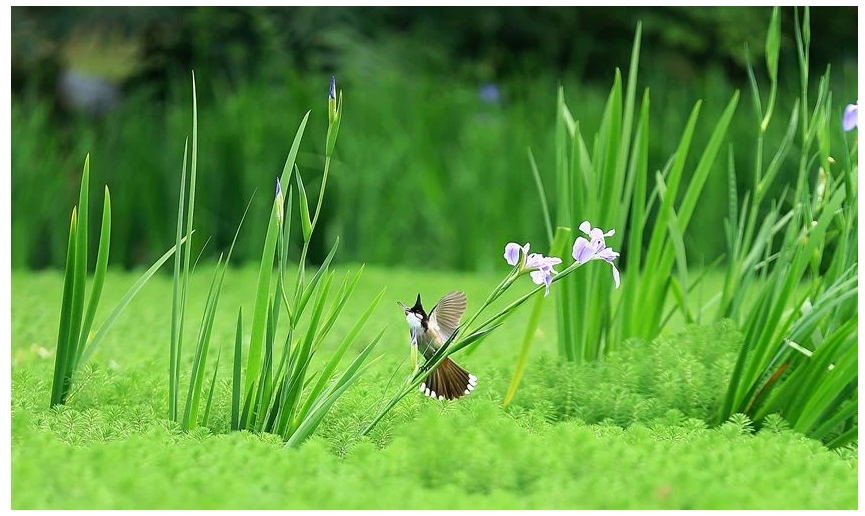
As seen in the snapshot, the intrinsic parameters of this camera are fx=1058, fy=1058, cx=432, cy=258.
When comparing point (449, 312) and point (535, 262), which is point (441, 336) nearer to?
point (449, 312)

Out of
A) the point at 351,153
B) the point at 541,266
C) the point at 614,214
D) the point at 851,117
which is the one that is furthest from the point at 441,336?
the point at 351,153

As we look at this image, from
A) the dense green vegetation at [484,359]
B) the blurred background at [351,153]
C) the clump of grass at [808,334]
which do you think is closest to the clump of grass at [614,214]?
the dense green vegetation at [484,359]

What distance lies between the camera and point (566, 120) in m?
2.32

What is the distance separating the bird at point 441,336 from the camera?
5.12 ft

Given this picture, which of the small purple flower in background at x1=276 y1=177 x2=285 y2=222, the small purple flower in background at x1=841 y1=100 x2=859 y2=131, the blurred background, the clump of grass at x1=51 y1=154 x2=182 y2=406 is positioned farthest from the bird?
the blurred background

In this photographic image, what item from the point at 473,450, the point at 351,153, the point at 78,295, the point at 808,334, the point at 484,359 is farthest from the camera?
the point at 351,153

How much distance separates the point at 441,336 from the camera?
63.0 inches

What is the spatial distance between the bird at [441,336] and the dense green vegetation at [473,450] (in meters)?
0.04

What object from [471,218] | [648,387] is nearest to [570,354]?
[648,387]

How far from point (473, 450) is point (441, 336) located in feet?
0.91

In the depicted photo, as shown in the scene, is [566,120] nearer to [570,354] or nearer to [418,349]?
[570,354]

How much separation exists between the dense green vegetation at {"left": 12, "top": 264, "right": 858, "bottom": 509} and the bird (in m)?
0.04

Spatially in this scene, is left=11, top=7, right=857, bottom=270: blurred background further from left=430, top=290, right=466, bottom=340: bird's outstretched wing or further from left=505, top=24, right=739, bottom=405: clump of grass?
left=430, top=290, right=466, bottom=340: bird's outstretched wing

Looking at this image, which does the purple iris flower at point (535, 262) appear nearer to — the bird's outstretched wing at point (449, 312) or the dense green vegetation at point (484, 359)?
the dense green vegetation at point (484, 359)
